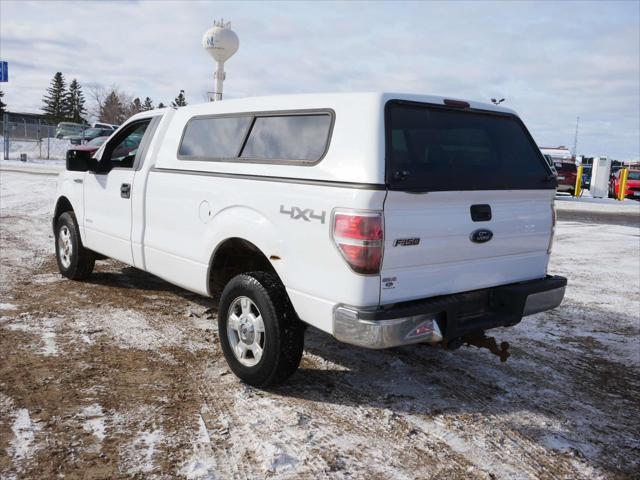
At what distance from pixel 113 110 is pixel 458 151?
82.0 meters

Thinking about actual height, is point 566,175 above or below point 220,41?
below

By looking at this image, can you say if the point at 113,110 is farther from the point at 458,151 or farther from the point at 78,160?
the point at 458,151

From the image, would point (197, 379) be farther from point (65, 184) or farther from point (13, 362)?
point (65, 184)

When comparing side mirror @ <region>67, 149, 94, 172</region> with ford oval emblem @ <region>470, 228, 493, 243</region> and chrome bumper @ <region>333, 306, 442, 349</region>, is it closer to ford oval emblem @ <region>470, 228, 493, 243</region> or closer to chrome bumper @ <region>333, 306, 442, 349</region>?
chrome bumper @ <region>333, 306, 442, 349</region>

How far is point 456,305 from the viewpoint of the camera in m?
3.72

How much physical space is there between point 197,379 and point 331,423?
1.15m

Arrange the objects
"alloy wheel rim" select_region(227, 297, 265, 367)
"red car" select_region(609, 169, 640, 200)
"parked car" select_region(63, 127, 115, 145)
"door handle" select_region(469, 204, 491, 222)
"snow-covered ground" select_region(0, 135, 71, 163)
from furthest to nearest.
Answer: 1. "snow-covered ground" select_region(0, 135, 71, 163)
2. "parked car" select_region(63, 127, 115, 145)
3. "red car" select_region(609, 169, 640, 200)
4. "alloy wheel rim" select_region(227, 297, 265, 367)
5. "door handle" select_region(469, 204, 491, 222)

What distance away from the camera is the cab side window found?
5.86m

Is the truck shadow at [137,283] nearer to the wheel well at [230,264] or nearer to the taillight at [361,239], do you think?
the wheel well at [230,264]

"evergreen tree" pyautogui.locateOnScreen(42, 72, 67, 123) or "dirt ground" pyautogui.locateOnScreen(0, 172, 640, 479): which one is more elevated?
"evergreen tree" pyautogui.locateOnScreen(42, 72, 67, 123)

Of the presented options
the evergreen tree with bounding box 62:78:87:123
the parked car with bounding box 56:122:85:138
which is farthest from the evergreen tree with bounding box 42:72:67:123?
the parked car with bounding box 56:122:85:138

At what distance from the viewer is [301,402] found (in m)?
3.95

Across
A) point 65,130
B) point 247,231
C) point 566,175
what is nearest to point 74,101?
point 65,130

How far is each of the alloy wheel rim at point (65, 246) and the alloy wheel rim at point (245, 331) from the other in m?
3.28
